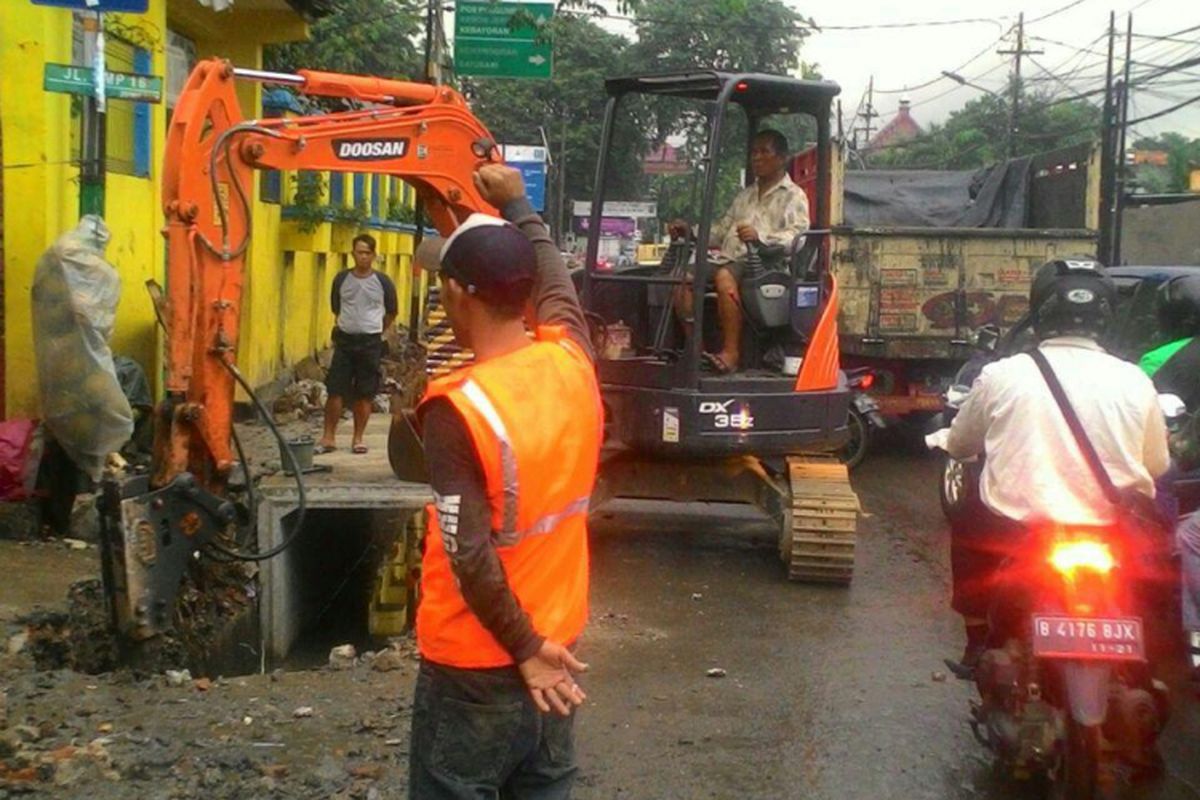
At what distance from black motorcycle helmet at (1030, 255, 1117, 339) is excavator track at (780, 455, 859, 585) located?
A: 347 cm

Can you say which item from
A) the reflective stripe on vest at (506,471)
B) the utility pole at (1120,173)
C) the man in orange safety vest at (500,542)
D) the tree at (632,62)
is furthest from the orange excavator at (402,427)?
the utility pole at (1120,173)

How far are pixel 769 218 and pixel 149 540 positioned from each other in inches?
163

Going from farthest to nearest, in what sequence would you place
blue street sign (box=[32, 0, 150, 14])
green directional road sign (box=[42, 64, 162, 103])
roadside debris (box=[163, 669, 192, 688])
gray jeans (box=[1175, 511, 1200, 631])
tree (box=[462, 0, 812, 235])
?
tree (box=[462, 0, 812, 235]) < green directional road sign (box=[42, 64, 162, 103]) < blue street sign (box=[32, 0, 150, 14]) < roadside debris (box=[163, 669, 192, 688]) < gray jeans (box=[1175, 511, 1200, 631])

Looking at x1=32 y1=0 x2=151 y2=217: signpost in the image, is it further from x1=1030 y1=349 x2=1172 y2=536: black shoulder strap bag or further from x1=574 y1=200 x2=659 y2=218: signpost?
x1=574 y1=200 x2=659 y2=218: signpost

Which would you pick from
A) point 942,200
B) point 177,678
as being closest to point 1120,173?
point 942,200

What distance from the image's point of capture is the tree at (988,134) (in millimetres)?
43781

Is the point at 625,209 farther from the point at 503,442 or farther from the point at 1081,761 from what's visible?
the point at 503,442

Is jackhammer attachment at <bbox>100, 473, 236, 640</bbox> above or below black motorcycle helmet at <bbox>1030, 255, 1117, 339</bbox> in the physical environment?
below

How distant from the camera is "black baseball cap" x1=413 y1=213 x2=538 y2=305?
2857 millimetres

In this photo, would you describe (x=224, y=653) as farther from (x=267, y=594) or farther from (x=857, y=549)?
(x=857, y=549)

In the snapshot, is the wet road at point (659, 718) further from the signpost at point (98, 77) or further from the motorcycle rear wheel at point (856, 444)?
the motorcycle rear wheel at point (856, 444)

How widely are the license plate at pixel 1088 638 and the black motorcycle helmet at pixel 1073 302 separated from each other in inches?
36.6

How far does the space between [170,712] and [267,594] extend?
2578 mm

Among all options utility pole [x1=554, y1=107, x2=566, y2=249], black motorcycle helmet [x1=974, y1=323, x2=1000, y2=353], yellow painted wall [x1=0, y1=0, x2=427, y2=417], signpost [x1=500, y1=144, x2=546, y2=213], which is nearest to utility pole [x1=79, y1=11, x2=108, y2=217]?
yellow painted wall [x1=0, y1=0, x2=427, y2=417]
